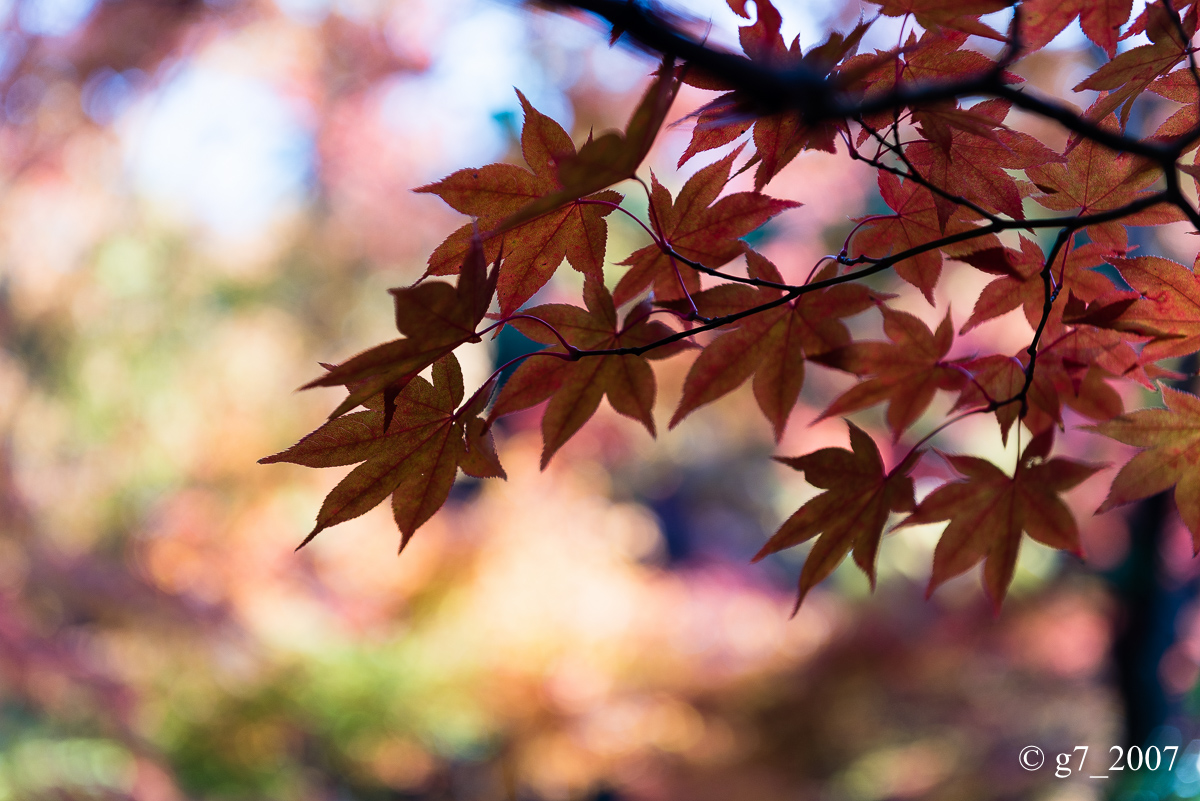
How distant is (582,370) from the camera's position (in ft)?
1.26

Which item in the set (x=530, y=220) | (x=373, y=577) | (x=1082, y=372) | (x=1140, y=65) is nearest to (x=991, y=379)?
(x=1082, y=372)

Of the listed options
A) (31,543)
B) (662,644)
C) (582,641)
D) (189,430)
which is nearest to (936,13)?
(582,641)

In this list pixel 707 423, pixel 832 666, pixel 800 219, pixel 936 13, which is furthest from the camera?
pixel 707 423

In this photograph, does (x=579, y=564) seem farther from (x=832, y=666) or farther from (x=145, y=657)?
(x=145, y=657)

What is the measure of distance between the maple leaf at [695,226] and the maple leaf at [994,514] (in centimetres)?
16

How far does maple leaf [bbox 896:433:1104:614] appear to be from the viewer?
1.29ft

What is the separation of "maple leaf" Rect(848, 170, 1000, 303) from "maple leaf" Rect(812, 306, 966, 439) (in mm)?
25

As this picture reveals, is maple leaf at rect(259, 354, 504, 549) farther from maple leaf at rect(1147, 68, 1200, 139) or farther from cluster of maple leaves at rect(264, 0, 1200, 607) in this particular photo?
maple leaf at rect(1147, 68, 1200, 139)

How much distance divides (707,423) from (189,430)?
11.3ft

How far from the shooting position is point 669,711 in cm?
296

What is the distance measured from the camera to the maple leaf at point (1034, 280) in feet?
1.29

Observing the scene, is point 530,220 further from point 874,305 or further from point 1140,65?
point 1140,65

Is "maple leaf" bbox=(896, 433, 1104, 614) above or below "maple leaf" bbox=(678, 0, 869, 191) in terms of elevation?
below

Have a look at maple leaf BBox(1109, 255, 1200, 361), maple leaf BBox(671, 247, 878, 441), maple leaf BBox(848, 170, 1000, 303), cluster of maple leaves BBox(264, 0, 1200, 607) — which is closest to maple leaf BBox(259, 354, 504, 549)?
cluster of maple leaves BBox(264, 0, 1200, 607)
